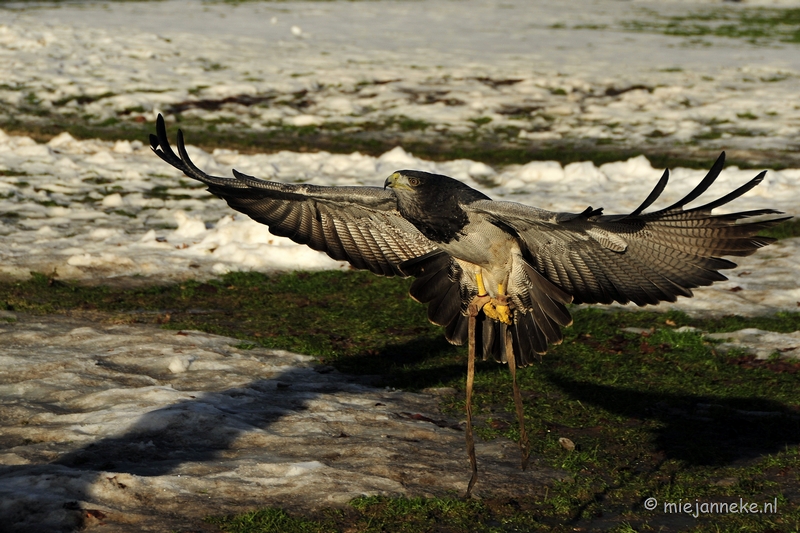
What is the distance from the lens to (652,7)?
40094mm

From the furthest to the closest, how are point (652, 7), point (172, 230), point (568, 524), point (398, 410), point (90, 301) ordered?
point (652, 7)
point (172, 230)
point (90, 301)
point (398, 410)
point (568, 524)

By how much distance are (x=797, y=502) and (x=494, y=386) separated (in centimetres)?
257

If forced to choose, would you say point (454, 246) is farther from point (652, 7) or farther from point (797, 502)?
point (652, 7)

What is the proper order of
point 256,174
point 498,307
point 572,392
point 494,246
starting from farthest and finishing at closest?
point 256,174 → point 572,392 → point 498,307 → point 494,246

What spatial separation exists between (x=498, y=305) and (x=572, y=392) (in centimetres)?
180

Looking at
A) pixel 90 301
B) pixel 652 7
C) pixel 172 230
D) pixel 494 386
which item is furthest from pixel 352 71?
pixel 652 7

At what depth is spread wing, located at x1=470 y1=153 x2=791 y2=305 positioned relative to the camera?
533cm

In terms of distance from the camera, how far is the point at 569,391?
7.66 m

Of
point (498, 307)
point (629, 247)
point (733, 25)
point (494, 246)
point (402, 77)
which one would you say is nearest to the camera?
point (629, 247)

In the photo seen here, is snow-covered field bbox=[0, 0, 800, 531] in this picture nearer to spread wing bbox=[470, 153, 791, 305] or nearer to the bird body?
the bird body

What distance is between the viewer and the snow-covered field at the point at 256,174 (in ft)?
19.6

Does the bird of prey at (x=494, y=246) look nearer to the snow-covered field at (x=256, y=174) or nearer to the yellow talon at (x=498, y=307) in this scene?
the yellow talon at (x=498, y=307)

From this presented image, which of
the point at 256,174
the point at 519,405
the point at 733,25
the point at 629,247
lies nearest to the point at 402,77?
the point at 256,174

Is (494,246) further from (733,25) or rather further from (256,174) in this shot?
(733,25)
